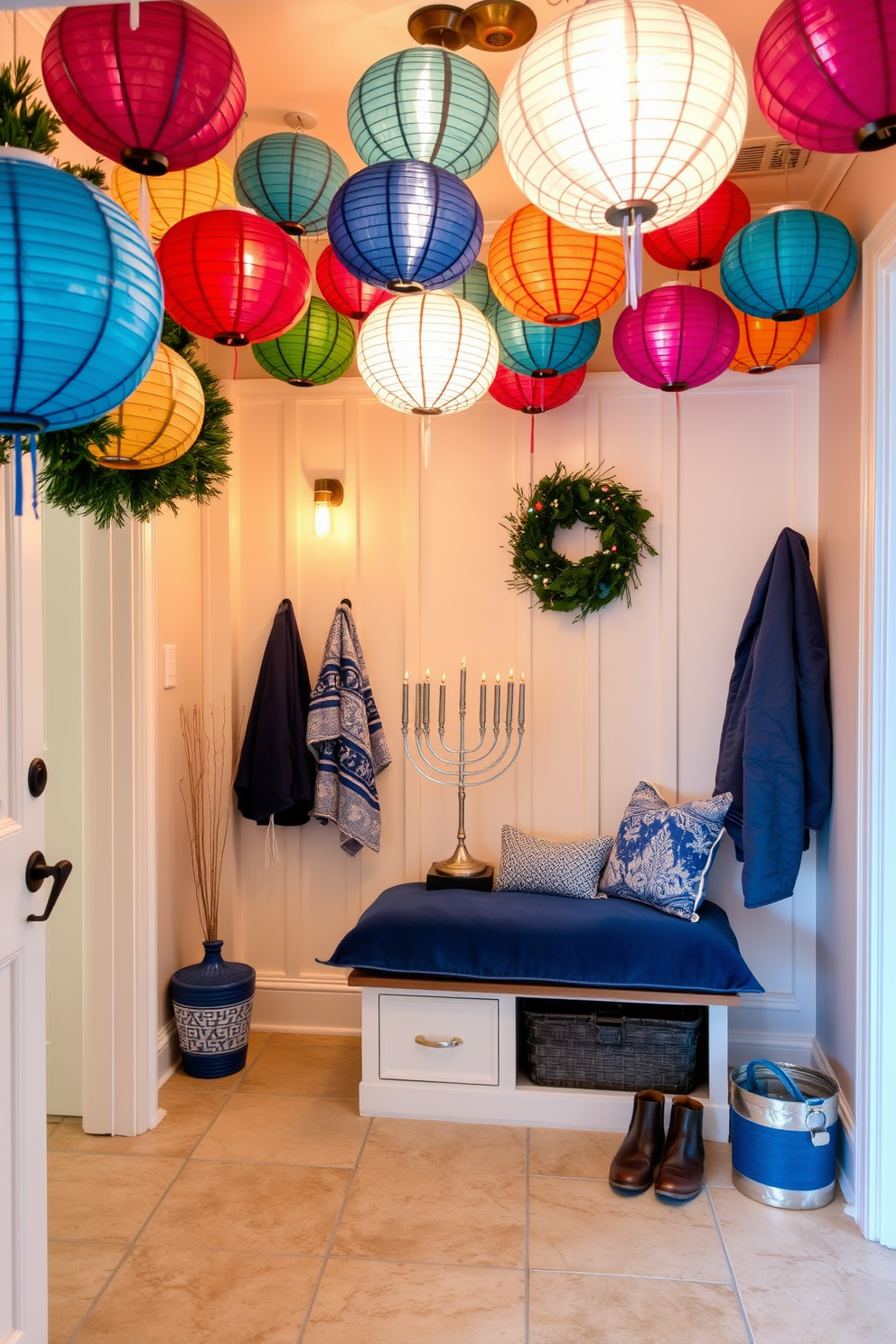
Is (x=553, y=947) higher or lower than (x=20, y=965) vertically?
lower

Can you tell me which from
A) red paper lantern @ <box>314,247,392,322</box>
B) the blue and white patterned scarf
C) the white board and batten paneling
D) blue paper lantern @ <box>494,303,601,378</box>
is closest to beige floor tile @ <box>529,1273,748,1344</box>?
the white board and batten paneling

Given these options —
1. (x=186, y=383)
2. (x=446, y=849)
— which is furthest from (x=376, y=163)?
(x=446, y=849)

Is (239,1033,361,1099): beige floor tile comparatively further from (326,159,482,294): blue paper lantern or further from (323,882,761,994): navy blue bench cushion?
(326,159,482,294): blue paper lantern

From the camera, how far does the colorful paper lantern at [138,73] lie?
4.59 feet

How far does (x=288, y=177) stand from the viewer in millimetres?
2076

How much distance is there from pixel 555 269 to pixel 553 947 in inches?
72.2

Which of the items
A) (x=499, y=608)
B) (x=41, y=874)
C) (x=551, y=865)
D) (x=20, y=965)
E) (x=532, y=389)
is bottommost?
(x=551, y=865)

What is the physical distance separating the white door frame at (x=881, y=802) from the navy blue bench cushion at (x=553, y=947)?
0.44m

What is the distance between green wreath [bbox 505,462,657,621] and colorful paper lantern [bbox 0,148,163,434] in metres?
2.33

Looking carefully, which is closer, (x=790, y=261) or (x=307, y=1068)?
(x=790, y=261)

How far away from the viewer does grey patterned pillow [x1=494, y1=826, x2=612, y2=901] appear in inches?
126

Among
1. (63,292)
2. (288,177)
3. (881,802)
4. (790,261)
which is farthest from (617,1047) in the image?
(63,292)

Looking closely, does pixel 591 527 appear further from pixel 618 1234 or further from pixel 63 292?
pixel 63 292

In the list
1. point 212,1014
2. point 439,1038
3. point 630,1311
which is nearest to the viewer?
point 630,1311
